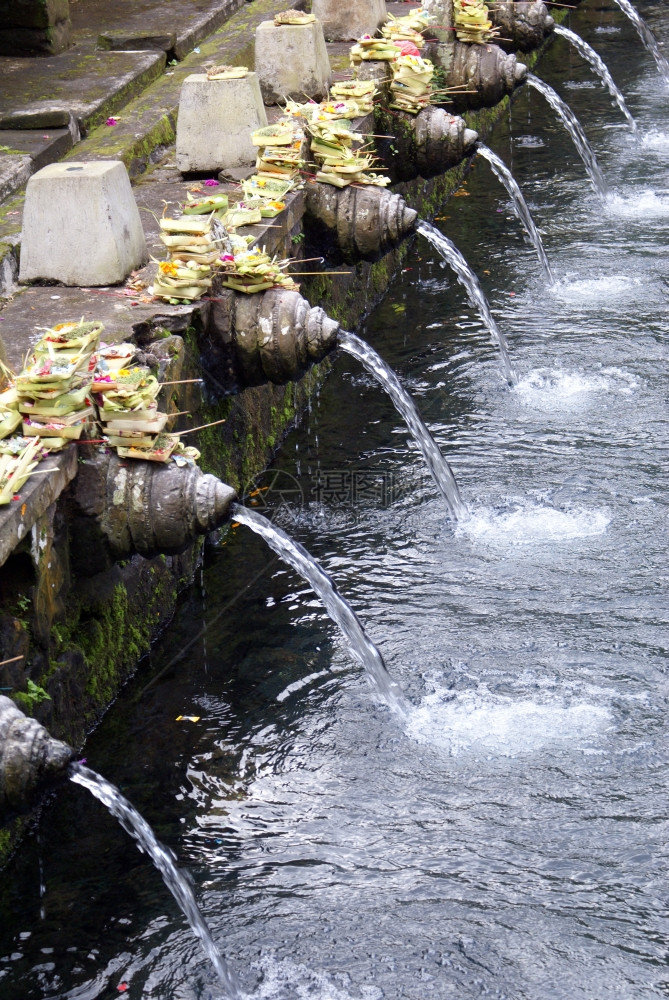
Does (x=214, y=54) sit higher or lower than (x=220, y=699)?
higher

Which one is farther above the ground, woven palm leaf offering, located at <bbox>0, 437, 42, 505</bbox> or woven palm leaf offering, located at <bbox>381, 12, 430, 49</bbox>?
woven palm leaf offering, located at <bbox>381, 12, 430, 49</bbox>

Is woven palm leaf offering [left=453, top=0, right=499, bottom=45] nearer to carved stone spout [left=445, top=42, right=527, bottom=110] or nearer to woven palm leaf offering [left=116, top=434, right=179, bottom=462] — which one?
carved stone spout [left=445, top=42, right=527, bottom=110]

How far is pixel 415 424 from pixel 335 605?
2.13 metres

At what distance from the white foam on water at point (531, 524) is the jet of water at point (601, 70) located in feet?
28.8

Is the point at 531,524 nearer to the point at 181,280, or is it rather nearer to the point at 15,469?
the point at 181,280

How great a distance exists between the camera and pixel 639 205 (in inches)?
513

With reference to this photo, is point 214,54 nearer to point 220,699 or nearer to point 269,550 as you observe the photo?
point 269,550

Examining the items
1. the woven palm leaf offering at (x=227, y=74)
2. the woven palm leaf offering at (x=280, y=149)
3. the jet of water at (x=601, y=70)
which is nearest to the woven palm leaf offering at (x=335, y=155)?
the woven palm leaf offering at (x=280, y=149)

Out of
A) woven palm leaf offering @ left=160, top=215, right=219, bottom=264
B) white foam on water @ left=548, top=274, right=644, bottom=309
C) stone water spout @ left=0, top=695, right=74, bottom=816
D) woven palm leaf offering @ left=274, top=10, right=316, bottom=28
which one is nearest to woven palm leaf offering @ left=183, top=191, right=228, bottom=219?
woven palm leaf offering @ left=160, top=215, right=219, bottom=264

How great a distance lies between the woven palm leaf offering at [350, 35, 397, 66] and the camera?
10562mm

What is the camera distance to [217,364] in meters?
7.55

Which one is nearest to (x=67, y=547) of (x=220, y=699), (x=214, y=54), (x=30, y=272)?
(x=220, y=699)

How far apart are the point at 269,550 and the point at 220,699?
142 centimetres

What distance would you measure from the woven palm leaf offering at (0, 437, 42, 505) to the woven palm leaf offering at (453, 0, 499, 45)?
8.11 metres
